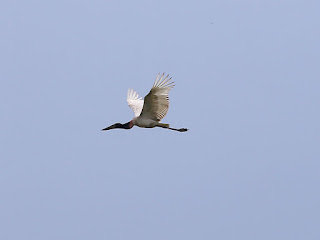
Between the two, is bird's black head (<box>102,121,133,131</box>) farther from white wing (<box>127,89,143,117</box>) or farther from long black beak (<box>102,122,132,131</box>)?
white wing (<box>127,89,143,117</box>)

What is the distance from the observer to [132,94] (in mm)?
47125

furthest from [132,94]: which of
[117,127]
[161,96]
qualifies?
[161,96]

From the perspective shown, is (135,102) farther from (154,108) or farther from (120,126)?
(154,108)

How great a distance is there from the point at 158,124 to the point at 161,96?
2.38 m

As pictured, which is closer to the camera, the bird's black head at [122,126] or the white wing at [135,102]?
the bird's black head at [122,126]

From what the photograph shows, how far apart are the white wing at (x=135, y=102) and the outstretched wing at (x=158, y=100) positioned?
2973 millimetres

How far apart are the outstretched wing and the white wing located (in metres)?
2.97

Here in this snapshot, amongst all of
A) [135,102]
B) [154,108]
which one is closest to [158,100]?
[154,108]

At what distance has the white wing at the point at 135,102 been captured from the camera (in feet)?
146

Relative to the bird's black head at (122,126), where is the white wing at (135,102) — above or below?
above

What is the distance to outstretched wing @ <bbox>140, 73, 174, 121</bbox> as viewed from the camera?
38969mm

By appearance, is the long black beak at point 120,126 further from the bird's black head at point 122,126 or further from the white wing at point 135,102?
the white wing at point 135,102

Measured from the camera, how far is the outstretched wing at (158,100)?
38969 millimetres

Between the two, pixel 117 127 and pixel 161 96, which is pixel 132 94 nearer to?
pixel 117 127
